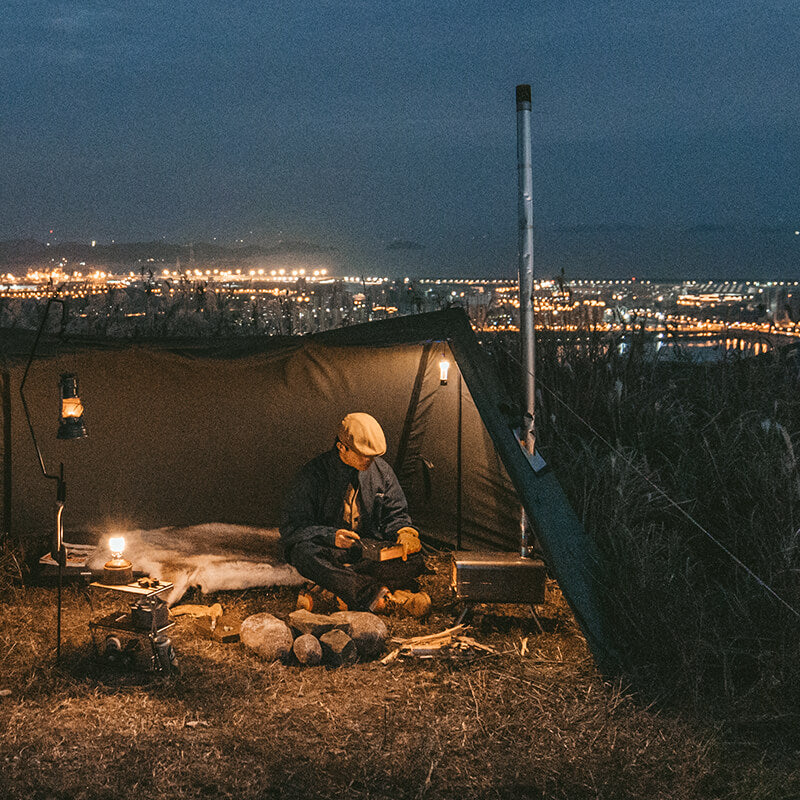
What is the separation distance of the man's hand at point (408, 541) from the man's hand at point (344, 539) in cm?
32

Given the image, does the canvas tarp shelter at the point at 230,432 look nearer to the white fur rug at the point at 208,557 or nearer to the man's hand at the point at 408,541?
the white fur rug at the point at 208,557

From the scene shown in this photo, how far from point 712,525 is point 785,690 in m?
1.82

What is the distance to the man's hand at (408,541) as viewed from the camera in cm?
519

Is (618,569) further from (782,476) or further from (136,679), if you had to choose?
(136,679)

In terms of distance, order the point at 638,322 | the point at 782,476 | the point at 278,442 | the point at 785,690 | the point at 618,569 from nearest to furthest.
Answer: the point at 785,690 → the point at 618,569 → the point at 782,476 → the point at 278,442 → the point at 638,322

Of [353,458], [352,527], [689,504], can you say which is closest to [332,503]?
[352,527]

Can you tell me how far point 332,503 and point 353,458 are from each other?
33cm

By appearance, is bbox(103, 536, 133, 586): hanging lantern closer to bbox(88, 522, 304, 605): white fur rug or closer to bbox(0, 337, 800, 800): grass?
bbox(0, 337, 800, 800): grass

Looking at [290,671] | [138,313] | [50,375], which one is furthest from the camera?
[138,313]

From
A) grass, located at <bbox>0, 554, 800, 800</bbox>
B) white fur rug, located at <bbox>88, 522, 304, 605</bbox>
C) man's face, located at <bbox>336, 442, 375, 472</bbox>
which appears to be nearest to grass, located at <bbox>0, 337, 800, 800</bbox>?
grass, located at <bbox>0, 554, 800, 800</bbox>

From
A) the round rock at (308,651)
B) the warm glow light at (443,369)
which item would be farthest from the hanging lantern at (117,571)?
the warm glow light at (443,369)

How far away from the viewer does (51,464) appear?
608cm

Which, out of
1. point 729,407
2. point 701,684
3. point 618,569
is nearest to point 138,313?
point 729,407

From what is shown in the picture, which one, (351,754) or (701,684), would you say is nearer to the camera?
(351,754)
